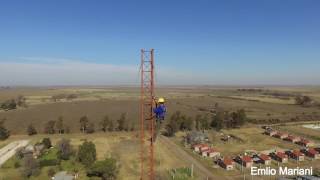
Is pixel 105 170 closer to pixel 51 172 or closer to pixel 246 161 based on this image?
pixel 51 172

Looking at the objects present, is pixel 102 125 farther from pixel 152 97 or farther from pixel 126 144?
pixel 152 97

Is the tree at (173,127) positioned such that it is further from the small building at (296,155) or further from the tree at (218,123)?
the small building at (296,155)

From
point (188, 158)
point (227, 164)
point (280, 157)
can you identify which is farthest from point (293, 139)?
point (227, 164)

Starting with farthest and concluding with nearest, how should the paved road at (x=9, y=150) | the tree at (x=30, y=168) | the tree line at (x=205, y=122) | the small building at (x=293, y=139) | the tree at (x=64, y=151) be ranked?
the tree line at (x=205, y=122) < the small building at (x=293, y=139) < the paved road at (x=9, y=150) < the tree at (x=64, y=151) < the tree at (x=30, y=168)

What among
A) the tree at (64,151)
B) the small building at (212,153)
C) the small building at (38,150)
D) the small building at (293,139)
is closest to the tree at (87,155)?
the tree at (64,151)

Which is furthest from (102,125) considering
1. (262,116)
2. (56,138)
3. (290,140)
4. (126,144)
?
(262,116)

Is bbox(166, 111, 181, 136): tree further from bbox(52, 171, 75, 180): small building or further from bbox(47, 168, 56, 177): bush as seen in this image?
bbox(52, 171, 75, 180): small building
